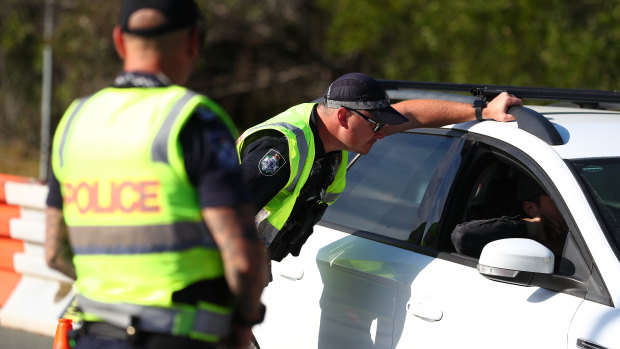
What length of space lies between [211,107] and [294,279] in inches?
71.0

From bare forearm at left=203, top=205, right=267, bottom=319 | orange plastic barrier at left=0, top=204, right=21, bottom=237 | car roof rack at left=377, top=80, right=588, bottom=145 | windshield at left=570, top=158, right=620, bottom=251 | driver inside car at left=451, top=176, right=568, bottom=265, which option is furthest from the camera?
orange plastic barrier at left=0, top=204, right=21, bottom=237

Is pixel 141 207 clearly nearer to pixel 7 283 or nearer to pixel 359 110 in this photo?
pixel 359 110

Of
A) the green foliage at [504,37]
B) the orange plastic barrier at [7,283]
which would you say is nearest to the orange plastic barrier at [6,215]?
the orange plastic barrier at [7,283]

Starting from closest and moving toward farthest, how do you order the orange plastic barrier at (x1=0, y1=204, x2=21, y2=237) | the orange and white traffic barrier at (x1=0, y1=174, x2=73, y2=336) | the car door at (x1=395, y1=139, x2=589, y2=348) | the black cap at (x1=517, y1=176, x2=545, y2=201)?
the car door at (x1=395, y1=139, x2=589, y2=348) → the black cap at (x1=517, y1=176, x2=545, y2=201) → the orange and white traffic barrier at (x1=0, y1=174, x2=73, y2=336) → the orange plastic barrier at (x1=0, y1=204, x2=21, y2=237)

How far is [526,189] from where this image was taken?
158 inches

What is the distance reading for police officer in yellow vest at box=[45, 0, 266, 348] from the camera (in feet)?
6.78

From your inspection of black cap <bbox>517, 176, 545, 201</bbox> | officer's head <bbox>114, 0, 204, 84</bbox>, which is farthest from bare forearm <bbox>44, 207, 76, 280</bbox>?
black cap <bbox>517, 176, 545, 201</bbox>

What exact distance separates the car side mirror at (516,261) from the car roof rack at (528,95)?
52 cm

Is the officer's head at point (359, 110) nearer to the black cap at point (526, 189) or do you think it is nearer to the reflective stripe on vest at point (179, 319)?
the black cap at point (526, 189)

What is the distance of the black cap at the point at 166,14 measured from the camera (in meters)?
2.14

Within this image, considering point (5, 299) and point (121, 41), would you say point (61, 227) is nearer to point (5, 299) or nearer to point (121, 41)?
point (121, 41)

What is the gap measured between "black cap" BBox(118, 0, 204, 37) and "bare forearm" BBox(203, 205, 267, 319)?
471 mm

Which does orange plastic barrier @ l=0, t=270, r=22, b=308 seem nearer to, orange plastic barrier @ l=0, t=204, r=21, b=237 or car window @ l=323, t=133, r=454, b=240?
orange plastic barrier @ l=0, t=204, r=21, b=237

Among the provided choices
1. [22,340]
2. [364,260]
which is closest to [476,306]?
[364,260]
